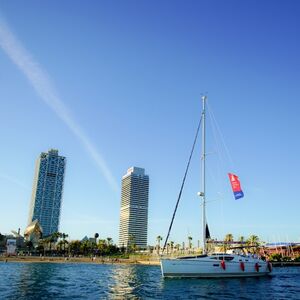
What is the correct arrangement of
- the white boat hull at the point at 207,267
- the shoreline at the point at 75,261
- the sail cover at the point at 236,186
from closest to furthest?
the white boat hull at the point at 207,267 → the sail cover at the point at 236,186 → the shoreline at the point at 75,261

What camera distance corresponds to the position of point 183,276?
156 feet

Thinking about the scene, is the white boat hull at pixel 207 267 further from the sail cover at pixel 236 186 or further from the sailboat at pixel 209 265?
the sail cover at pixel 236 186

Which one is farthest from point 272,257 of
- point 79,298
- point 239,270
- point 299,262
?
point 79,298

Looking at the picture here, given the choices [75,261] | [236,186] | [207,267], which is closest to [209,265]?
[207,267]

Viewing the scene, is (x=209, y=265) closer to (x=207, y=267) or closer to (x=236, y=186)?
(x=207, y=267)

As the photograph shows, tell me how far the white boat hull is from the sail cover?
905 cm

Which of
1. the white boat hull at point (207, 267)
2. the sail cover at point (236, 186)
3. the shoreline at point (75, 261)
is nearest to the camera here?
the white boat hull at point (207, 267)

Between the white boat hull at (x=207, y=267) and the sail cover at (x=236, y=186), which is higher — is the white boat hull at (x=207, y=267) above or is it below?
below

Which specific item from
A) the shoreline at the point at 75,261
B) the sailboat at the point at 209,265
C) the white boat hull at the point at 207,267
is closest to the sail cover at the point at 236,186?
the sailboat at the point at 209,265

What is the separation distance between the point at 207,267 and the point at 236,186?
12.8 m

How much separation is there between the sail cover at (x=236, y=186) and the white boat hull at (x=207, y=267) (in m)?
9.05

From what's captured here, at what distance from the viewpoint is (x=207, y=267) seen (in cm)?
4859

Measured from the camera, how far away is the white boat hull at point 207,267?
47469 millimetres

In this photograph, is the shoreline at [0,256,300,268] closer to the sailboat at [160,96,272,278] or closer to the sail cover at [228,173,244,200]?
the sailboat at [160,96,272,278]
